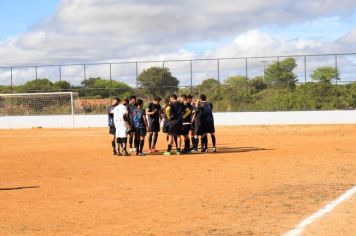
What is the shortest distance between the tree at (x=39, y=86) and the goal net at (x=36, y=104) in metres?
2.78

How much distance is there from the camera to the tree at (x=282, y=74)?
1722 inches

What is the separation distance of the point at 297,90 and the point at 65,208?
115 ft

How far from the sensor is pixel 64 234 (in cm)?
812

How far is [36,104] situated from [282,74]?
2001 cm

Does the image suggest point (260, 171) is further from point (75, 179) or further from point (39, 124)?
point (39, 124)

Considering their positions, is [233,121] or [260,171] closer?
[260,171]

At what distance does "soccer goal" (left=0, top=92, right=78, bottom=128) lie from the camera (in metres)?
48.1

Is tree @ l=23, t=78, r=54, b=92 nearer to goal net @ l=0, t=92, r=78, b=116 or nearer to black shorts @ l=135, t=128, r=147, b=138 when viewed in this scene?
goal net @ l=0, t=92, r=78, b=116

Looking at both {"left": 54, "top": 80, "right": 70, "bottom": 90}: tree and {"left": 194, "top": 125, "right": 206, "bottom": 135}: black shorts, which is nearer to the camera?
{"left": 194, "top": 125, "right": 206, "bottom": 135}: black shorts

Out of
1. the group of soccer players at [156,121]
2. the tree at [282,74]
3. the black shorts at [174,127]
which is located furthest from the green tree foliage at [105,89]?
the black shorts at [174,127]

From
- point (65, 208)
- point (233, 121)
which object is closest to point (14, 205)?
point (65, 208)

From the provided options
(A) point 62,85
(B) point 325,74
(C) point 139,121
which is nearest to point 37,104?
(A) point 62,85

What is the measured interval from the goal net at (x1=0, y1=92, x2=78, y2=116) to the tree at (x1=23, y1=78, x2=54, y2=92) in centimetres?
278

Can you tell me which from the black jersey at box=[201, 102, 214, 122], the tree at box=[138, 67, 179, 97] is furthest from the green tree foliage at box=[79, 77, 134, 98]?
the black jersey at box=[201, 102, 214, 122]
